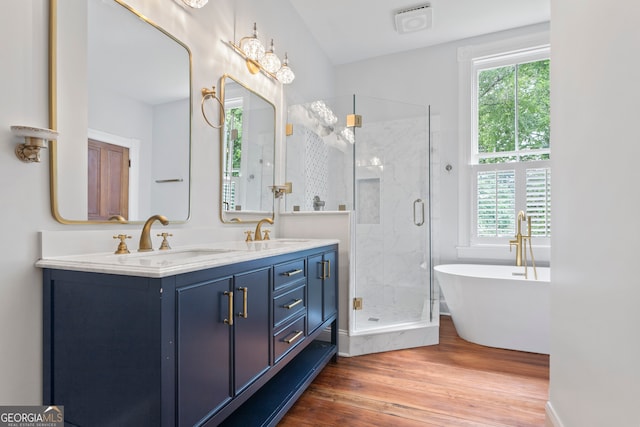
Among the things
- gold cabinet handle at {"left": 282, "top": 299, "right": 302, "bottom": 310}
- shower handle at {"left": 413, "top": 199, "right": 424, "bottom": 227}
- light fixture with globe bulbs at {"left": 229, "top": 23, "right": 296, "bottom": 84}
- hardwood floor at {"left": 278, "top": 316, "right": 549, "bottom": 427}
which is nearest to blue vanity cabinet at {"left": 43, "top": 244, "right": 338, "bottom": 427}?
gold cabinet handle at {"left": 282, "top": 299, "right": 302, "bottom": 310}

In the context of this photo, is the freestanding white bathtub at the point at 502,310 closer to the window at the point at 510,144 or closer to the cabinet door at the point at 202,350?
the window at the point at 510,144

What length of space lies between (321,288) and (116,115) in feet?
4.82

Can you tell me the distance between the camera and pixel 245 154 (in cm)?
229

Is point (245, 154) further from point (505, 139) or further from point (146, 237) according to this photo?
point (505, 139)

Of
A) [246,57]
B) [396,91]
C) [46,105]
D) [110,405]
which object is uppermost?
[396,91]

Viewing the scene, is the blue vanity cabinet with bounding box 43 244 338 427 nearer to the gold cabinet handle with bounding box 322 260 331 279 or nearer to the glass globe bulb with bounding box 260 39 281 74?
the gold cabinet handle with bounding box 322 260 331 279

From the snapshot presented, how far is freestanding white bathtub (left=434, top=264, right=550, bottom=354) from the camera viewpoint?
244cm

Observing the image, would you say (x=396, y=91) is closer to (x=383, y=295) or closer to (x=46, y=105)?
(x=383, y=295)

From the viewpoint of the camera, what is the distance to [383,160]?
3.31 metres

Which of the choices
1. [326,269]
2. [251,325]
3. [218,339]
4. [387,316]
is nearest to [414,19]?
[326,269]

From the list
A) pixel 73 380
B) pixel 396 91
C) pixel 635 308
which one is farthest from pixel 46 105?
pixel 396 91

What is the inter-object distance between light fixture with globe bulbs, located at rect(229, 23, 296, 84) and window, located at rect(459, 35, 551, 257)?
2056mm

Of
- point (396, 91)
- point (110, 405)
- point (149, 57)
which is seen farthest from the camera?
point (396, 91)

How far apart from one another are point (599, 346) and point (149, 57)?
2.15 m
